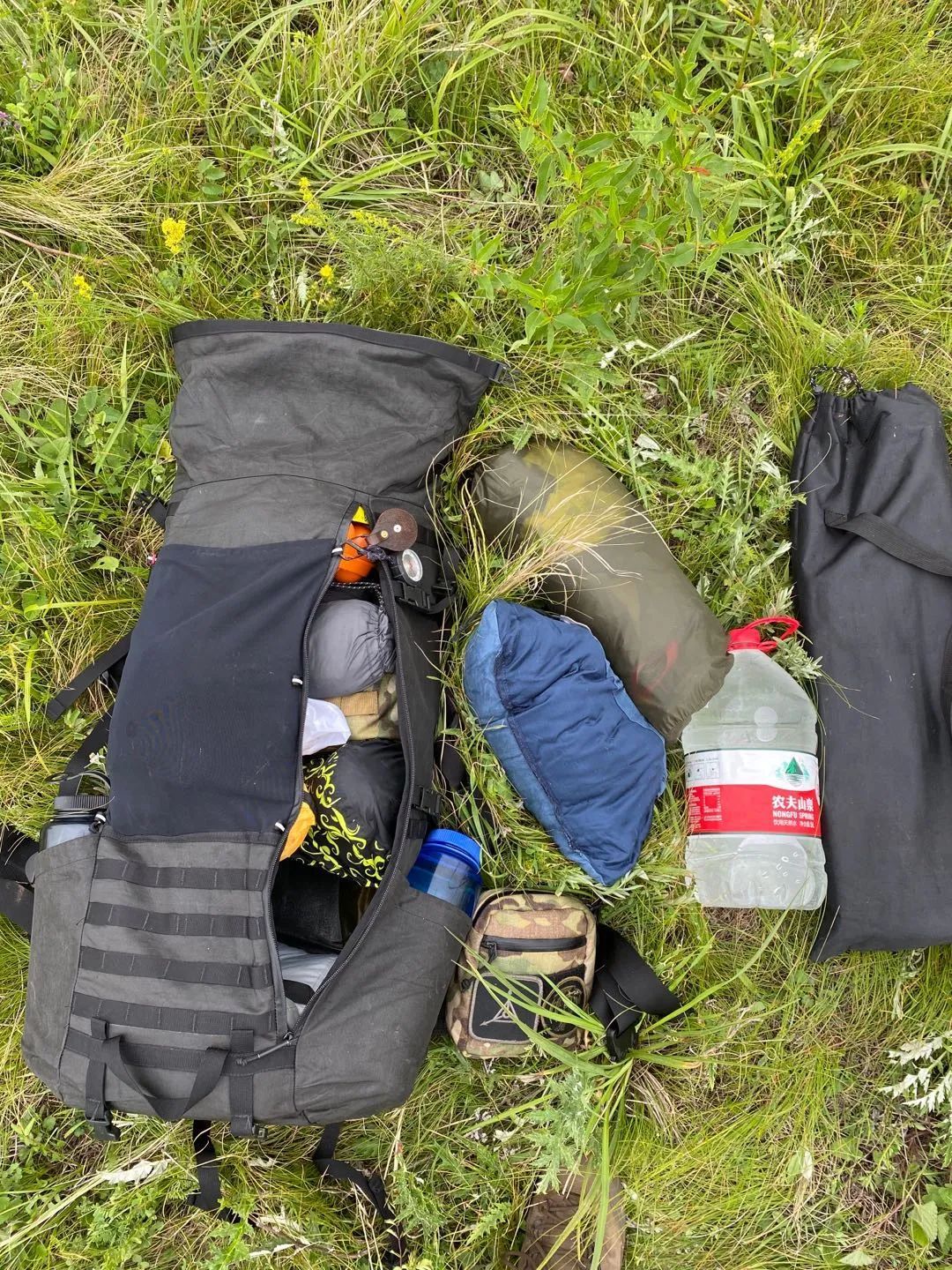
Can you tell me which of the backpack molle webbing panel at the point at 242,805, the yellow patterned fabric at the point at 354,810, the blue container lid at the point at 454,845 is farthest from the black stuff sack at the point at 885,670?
the yellow patterned fabric at the point at 354,810

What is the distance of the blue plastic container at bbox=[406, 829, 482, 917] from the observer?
2.46 m

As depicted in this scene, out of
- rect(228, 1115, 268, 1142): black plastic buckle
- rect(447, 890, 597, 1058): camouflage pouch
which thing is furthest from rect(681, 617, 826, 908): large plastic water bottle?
rect(228, 1115, 268, 1142): black plastic buckle

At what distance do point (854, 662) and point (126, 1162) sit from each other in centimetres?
293

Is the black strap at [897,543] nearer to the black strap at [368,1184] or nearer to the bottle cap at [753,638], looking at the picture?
the bottle cap at [753,638]

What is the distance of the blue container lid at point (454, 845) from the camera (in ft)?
8.30

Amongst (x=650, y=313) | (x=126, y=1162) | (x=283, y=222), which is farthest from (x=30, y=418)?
(x=126, y=1162)

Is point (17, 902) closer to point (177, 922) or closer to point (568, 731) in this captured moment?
point (177, 922)

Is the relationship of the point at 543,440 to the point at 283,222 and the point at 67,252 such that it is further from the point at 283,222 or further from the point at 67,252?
the point at 67,252

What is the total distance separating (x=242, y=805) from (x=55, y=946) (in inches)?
28.2

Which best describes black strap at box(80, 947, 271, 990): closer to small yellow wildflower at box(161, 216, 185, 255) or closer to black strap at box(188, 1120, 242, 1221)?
black strap at box(188, 1120, 242, 1221)

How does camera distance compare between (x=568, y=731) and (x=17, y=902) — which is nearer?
(x=568, y=731)

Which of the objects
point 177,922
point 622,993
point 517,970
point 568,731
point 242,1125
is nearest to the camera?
point 242,1125

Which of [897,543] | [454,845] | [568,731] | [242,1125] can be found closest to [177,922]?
[242,1125]

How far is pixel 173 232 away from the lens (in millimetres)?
2721
